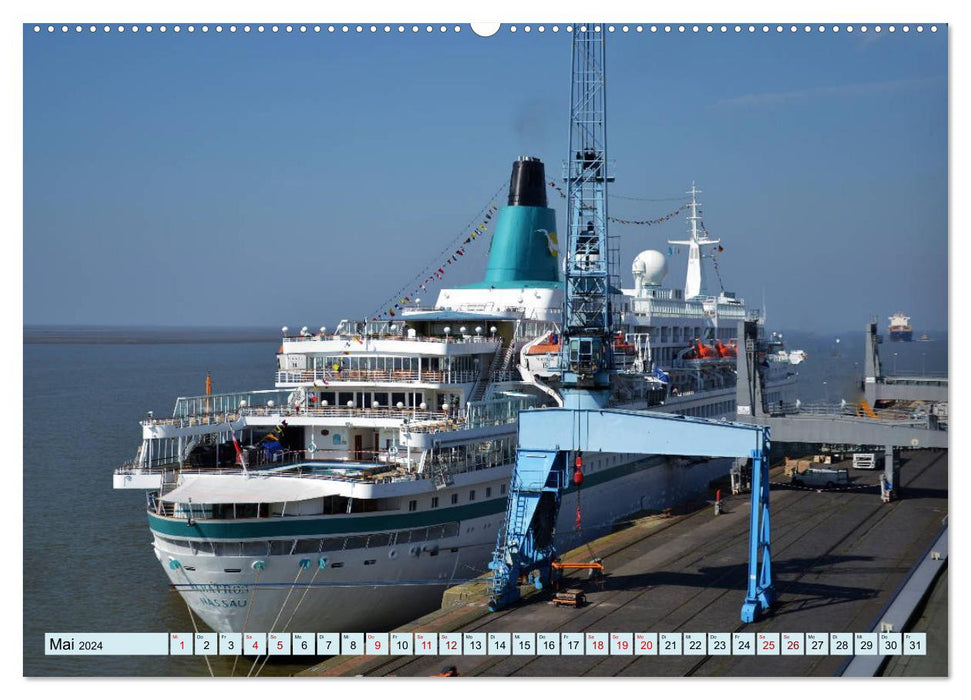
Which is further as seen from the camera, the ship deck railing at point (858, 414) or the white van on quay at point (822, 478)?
the white van on quay at point (822, 478)

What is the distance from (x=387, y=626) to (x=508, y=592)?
4.84 meters

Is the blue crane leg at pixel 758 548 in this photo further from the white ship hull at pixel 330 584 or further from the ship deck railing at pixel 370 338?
the ship deck railing at pixel 370 338

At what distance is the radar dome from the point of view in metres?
51.6

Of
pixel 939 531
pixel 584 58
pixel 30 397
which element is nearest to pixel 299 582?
pixel 584 58

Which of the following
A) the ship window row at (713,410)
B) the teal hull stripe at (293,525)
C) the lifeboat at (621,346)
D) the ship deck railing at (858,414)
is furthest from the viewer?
the ship window row at (713,410)

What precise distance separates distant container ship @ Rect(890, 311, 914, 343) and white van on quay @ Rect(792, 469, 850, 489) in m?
10.6

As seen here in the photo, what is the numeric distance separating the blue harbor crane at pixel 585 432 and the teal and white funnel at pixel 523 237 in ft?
37.2

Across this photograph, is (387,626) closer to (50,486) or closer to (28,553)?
(28,553)

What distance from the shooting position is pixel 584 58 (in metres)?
24.9

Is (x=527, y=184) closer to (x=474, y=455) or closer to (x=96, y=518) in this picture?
(x=474, y=455)

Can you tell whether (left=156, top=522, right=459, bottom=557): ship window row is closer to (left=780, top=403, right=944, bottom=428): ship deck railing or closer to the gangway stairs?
the gangway stairs

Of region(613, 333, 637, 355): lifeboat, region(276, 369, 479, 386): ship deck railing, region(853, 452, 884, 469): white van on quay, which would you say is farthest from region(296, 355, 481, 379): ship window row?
region(853, 452, 884, 469): white van on quay

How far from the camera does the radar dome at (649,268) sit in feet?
169

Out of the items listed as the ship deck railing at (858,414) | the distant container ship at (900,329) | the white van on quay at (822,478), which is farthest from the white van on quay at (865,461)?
the distant container ship at (900,329)
